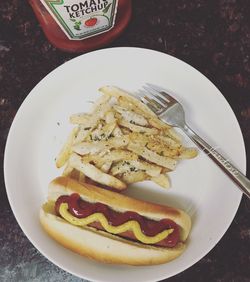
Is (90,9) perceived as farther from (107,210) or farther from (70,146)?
(107,210)

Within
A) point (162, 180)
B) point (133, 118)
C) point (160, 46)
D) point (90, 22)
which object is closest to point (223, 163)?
point (162, 180)

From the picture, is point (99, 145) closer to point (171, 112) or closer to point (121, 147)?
point (121, 147)

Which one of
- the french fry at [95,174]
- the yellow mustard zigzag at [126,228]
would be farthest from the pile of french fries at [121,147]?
the yellow mustard zigzag at [126,228]

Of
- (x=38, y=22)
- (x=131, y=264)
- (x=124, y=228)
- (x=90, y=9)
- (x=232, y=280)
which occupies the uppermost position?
(x=90, y=9)

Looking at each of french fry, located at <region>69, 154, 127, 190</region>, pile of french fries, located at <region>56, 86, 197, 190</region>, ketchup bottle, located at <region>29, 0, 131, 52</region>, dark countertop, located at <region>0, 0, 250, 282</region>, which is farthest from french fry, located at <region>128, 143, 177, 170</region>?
ketchup bottle, located at <region>29, 0, 131, 52</region>

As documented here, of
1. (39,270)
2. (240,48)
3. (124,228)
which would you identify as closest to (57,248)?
(39,270)

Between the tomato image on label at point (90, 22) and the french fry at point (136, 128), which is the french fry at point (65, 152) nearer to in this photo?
the french fry at point (136, 128)
